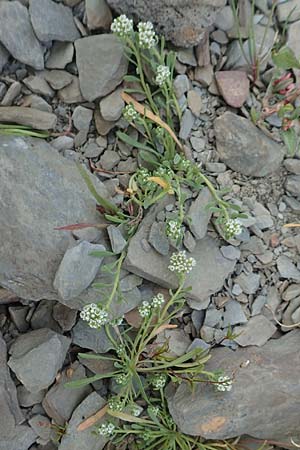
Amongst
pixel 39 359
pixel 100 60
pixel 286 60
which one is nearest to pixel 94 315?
pixel 39 359

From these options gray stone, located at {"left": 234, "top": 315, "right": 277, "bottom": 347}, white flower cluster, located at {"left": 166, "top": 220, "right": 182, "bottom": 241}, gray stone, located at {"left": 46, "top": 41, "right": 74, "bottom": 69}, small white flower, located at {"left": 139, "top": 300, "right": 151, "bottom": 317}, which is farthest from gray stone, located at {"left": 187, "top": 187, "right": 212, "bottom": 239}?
gray stone, located at {"left": 46, "top": 41, "right": 74, "bottom": 69}

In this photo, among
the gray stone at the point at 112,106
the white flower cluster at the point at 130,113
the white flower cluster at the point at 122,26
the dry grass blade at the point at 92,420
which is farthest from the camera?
the dry grass blade at the point at 92,420

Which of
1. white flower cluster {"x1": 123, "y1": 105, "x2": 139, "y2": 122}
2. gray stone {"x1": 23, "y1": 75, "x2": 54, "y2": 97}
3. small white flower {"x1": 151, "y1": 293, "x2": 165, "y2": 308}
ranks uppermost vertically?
gray stone {"x1": 23, "y1": 75, "x2": 54, "y2": 97}

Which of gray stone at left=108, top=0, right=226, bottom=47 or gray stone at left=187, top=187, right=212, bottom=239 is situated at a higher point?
gray stone at left=108, top=0, right=226, bottom=47

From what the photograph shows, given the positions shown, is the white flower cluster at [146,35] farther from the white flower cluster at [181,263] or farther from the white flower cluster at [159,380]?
the white flower cluster at [159,380]

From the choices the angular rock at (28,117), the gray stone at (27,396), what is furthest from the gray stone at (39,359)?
the angular rock at (28,117)

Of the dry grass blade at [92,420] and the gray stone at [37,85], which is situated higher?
the gray stone at [37,85]

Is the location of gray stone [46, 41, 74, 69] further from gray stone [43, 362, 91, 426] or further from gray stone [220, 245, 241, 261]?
gray stone [43, 362, 91, 426]
